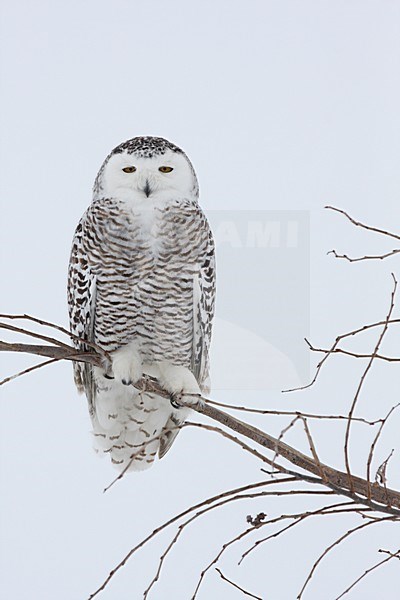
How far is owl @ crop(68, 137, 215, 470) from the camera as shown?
0.87 m

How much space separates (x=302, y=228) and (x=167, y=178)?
0.48 meters

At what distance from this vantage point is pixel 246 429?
68 centimetres

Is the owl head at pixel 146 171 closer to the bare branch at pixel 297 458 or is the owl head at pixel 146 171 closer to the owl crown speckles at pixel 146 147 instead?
the owl crown speckles at pixel 146 147

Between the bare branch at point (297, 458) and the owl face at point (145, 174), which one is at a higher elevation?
the owl face at point (145, 174)

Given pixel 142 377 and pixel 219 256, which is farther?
pixel 219 256

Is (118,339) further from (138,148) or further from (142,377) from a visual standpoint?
(138,148)

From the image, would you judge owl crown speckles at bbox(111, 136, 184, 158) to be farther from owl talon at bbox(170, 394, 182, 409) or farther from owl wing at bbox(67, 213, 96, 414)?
owl talon at bbox(170, 394, 182, 409)

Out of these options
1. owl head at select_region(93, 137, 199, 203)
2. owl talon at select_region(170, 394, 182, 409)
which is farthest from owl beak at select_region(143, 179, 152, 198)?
owl talon at select_region(170, 394, 182, 409)

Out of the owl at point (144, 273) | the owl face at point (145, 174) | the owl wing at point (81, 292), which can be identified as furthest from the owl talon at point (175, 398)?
the owl face at point (145, 174)

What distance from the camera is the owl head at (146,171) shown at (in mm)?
865

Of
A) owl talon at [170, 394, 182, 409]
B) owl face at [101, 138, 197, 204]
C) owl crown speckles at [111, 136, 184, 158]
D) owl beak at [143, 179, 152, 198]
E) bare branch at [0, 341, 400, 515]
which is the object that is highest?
owl crown speckles at [111, 136, 184, 158]

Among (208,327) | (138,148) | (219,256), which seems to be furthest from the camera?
(219,256)

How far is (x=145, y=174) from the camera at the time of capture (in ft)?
2.84

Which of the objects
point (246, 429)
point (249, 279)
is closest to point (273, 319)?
point (249, 279)
